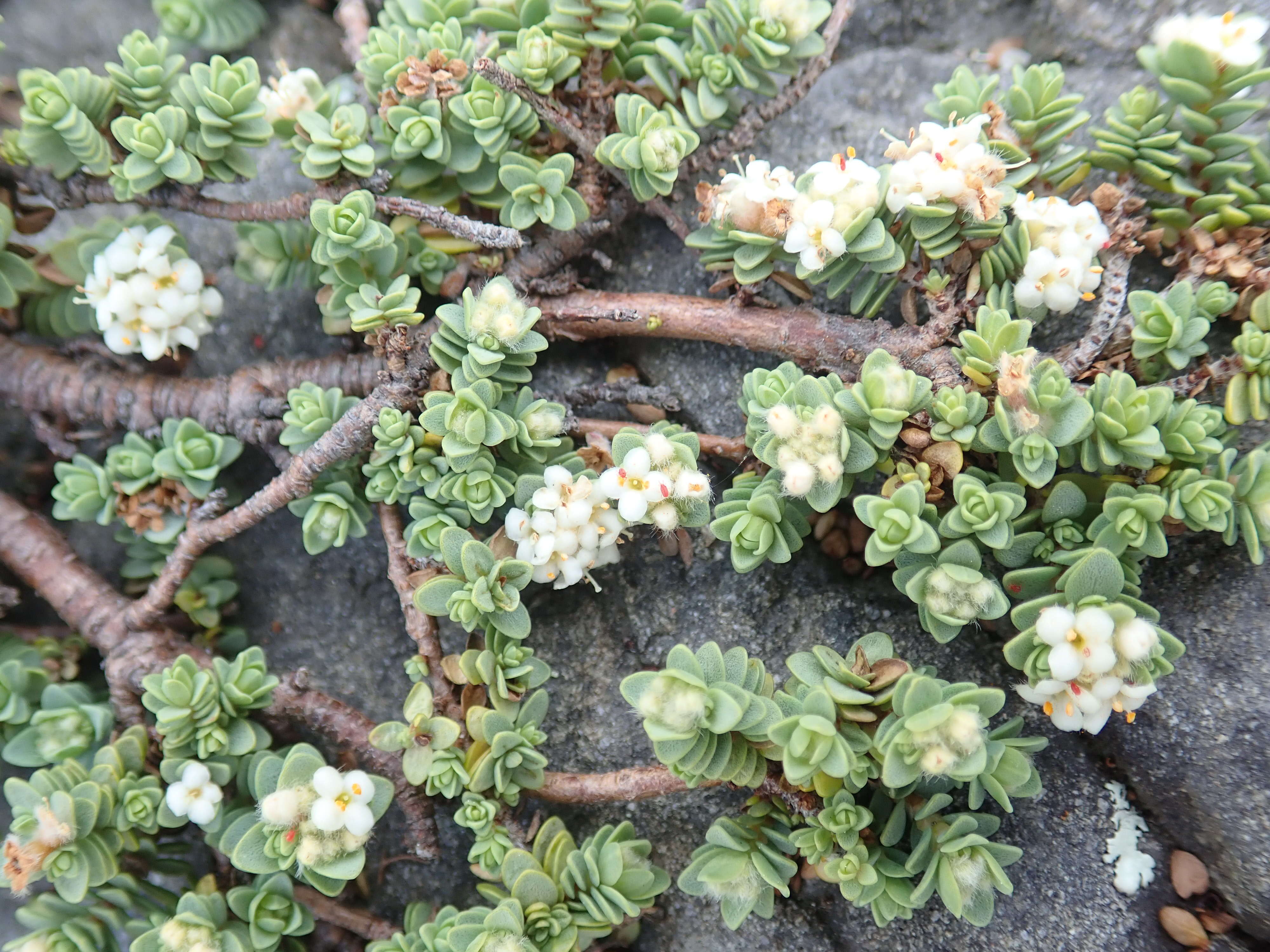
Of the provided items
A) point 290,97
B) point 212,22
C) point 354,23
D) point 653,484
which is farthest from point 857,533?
point 212,22

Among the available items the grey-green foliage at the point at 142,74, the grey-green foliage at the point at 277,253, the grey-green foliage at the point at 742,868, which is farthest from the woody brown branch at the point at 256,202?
the grey-green foliage at the point at 742,868

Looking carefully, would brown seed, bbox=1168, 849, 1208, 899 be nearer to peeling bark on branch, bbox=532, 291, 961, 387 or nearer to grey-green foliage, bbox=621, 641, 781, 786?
grey-green foliage, bbox=621, 641, 781, 786

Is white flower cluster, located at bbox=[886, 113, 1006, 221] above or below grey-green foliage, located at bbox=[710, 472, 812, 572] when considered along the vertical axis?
above

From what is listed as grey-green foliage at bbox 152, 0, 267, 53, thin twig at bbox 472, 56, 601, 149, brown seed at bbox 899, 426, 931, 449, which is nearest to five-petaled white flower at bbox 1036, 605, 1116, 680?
brown seed at bbox 899, 426, 931, 449

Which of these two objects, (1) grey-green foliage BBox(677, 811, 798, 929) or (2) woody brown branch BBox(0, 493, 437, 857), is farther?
(2) woody brown branch BBox(0, 493, 437, 857)

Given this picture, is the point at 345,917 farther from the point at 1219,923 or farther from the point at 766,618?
the point at 1219,923

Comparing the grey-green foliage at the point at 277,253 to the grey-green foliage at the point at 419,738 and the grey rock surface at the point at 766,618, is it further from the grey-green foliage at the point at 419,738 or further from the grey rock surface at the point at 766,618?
the grey-green foliage at the point at 419,738

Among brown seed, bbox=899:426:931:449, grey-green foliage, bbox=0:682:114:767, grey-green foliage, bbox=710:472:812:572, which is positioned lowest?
grey-green foliage, bbox=0:682:114:767
